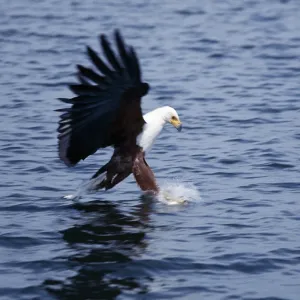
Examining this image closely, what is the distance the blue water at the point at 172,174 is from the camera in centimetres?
708

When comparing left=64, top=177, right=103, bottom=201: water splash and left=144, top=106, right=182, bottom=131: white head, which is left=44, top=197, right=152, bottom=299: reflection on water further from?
left=144, top=106, right=182, bottom=131: white head

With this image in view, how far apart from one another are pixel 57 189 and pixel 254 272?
266 centimetres

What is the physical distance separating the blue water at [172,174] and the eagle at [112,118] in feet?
0.96

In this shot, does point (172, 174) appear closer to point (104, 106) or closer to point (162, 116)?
point (162, 116)

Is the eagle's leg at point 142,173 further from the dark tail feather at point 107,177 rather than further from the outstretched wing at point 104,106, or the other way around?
the outstretched wing at point 104,106

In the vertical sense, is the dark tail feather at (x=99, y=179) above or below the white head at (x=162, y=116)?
below

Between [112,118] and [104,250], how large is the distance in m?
1.21

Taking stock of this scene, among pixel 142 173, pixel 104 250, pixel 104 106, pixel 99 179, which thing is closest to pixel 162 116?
pixel 142 173

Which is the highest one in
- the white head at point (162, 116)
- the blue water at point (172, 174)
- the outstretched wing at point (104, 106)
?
the outstretched wing at point (104, 106)

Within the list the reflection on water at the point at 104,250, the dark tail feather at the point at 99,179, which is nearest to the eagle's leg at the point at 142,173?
the reflection on water at the point at 104,250

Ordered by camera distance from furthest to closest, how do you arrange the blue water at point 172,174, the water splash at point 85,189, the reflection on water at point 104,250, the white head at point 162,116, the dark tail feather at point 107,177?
the white head at point 162,116 < the dark tail feather at point 107,177 < the water splash at point 85,189 < the blue water at point 172,174 < the reflection on water at point 104,250

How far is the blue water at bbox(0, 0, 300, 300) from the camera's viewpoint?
23.2ft

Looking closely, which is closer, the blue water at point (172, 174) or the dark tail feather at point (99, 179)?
the blue water at point (172, 174)

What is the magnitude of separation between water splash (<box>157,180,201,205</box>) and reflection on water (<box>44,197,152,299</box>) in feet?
0.46
